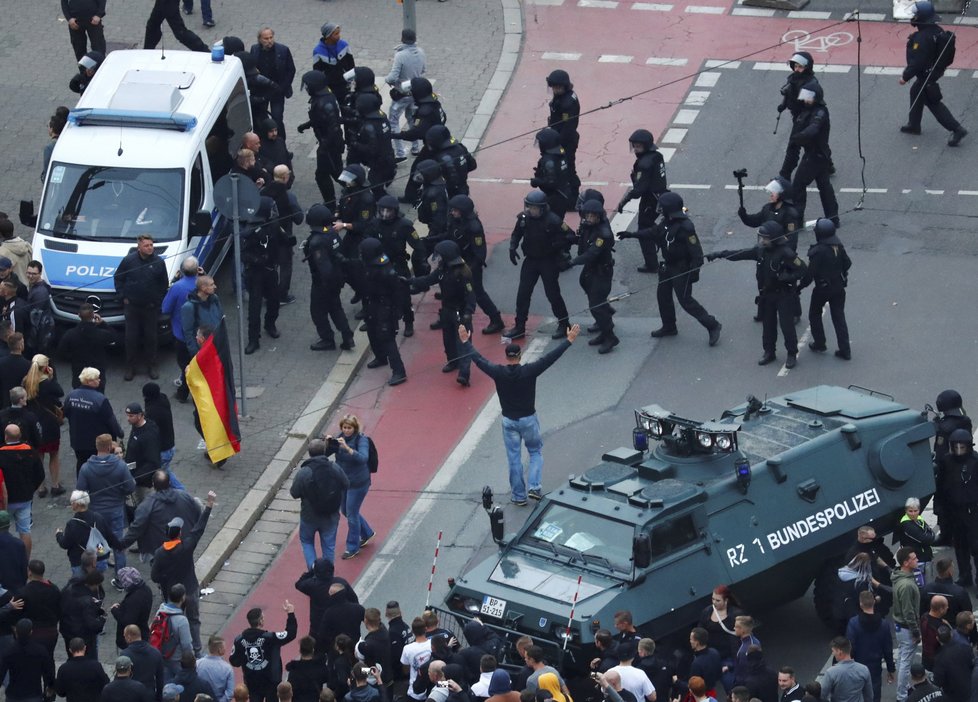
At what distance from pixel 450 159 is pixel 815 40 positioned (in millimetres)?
8083

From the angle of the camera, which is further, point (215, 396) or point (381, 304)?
point (381, 304)

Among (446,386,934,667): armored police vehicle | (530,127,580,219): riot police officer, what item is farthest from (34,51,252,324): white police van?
(446,386,934,667): armored police vehicle

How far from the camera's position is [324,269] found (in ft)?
78.5

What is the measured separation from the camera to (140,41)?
32250mm

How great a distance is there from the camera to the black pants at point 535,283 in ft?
79.8

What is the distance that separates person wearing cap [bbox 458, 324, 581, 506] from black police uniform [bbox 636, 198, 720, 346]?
2.87m

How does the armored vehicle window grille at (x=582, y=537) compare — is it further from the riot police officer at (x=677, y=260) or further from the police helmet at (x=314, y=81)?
the police helmet at (x=314, y=81)

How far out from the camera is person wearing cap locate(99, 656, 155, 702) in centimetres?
1666

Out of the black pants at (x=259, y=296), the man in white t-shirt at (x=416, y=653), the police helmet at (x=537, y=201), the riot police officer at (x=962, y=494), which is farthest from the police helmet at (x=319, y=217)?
the riot police officer at (x=962, y=494)

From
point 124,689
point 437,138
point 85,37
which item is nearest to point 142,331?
point 437,138

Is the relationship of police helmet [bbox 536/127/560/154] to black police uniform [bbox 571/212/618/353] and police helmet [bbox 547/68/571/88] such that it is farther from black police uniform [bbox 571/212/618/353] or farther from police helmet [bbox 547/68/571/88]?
black police uniform [bbox 571/212/618/353]

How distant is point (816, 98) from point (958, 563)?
8412 millimetres

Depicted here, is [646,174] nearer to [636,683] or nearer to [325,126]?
[325,126]

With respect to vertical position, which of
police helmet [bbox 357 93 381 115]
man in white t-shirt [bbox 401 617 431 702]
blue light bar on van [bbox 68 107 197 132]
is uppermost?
blue light bar on van [bbox 68 107 197 132]
